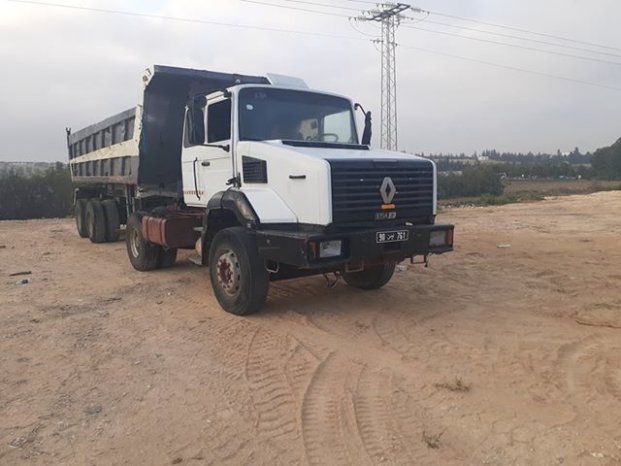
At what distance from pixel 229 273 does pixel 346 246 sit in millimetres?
1606

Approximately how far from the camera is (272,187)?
6.27 m

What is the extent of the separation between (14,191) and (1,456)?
29.8 metres

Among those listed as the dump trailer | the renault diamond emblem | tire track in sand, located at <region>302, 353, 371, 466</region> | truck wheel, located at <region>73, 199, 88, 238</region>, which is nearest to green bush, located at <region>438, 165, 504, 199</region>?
truck wheel, located at <region>73, 199, 88, 238</region>

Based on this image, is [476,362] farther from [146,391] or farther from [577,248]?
[577,248]

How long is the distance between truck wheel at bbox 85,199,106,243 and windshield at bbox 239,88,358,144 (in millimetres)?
7938

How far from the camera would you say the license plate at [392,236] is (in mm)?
5836

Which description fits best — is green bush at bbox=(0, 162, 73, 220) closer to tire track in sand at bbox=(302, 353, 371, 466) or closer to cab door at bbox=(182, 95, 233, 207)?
cab door at bbox=(182, 95, 233, 207)

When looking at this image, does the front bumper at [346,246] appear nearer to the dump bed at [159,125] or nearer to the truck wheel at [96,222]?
the dump bed at [159,125]

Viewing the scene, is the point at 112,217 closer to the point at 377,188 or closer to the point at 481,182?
the point at 377,188

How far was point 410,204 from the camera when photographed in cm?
632

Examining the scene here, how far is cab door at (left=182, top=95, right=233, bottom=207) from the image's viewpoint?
6.93 m

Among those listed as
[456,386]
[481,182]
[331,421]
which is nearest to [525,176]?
[481,182]

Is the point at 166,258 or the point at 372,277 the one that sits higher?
the point at 166,258

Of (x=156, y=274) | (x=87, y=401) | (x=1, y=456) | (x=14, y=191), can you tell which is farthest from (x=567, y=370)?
(x=14, y=191)
